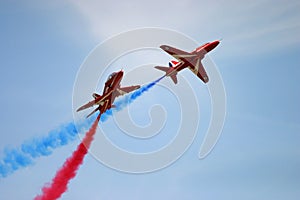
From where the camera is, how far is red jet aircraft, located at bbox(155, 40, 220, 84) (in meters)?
91.0

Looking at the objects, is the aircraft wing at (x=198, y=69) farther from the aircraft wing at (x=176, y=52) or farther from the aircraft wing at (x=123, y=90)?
the aircraft wing at (x=123, y=90)

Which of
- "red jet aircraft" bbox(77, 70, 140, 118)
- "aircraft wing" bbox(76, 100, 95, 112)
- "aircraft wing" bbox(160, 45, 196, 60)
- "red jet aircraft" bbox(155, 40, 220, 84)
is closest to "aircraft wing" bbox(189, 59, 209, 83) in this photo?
"red jet aircraft" bbox(155, 40, 220, 84)

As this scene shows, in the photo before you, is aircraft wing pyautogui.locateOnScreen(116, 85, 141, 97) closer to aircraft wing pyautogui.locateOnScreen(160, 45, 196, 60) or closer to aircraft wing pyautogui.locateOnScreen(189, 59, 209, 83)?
aircraft wing pyautogui.locateOnScreen(160, 45, 196, 60)

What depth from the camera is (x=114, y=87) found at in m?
97.4

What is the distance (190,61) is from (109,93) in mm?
19958

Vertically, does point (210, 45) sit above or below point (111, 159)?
above

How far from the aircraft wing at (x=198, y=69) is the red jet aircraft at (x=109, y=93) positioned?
13139 mm

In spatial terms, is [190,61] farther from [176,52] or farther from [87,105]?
[87,105]

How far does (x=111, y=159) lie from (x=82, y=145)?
17.7 meters

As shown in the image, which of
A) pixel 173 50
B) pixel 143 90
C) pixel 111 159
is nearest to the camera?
pixel 111 159

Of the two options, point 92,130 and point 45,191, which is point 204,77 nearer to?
point 92,130

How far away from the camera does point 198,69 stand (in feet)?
307

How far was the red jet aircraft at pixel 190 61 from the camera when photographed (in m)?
91.0

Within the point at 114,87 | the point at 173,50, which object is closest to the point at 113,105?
the point at 114,87
